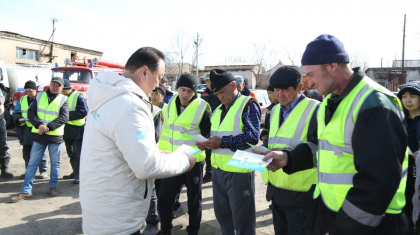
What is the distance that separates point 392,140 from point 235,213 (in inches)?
80.1

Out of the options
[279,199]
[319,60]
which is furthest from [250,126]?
[319,60]

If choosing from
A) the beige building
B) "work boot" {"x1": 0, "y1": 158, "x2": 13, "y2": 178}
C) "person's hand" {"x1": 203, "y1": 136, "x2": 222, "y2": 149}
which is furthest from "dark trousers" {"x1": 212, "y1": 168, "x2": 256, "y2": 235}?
the beige building

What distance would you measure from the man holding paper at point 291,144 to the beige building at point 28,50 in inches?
1090

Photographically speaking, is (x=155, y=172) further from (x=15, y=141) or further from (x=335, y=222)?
(x=15, y=141)

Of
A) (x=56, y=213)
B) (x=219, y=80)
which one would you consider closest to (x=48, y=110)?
(x=56, y=213)

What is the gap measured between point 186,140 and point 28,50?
3540 cm

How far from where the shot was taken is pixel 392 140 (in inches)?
57.2

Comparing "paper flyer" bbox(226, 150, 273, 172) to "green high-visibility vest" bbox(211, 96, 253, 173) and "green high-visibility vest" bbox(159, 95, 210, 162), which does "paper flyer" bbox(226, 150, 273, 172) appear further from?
"green high-visibility vest" bbox(159, 95, 210, 162)

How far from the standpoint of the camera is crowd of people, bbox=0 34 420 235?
1.52 meters

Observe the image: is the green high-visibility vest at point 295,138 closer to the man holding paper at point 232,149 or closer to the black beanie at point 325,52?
the man holding paper at point 232,149

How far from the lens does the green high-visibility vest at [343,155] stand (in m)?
1.62

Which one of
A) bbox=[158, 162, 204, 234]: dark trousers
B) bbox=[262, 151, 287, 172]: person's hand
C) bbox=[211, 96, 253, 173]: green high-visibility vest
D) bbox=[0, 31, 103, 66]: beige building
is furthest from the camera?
bbox=[0, 31, 103, 66]: beige building

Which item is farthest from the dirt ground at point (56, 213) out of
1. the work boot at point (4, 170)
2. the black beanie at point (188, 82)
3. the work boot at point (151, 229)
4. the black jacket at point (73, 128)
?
the black beanie at point (188, 82)

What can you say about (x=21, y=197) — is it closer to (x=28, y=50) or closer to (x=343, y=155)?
(x=343, y=155)
